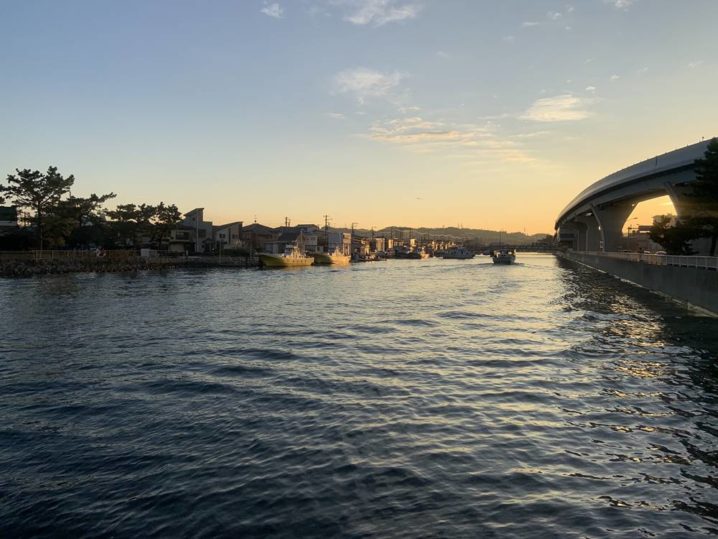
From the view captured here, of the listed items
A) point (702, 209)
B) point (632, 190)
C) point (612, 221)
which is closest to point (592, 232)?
point (612, 221)

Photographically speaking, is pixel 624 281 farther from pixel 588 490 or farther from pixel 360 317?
pixel 588 490

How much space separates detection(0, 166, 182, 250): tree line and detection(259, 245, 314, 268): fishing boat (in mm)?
21362

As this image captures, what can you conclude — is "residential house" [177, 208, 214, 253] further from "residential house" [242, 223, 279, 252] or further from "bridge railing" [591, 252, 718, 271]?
"bridge railing" [591, 252, 718, 271]

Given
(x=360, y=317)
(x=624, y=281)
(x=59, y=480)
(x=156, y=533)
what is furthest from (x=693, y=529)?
(x=624, y=281)

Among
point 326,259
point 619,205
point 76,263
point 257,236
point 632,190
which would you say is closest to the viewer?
point 632,190

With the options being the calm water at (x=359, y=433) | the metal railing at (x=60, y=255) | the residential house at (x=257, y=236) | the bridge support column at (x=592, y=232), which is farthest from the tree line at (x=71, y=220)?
the bridge support column at (x=592, y=232)

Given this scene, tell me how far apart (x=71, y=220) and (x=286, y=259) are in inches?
1567

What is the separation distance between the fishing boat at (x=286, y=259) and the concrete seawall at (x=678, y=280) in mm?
61914

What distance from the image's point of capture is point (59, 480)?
914cm

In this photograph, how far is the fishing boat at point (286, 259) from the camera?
101 m

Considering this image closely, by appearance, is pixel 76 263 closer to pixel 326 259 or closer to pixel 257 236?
→ pixel 326 259

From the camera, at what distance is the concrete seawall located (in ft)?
102

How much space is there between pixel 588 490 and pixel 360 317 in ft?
78.8

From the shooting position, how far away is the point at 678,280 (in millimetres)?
38219
